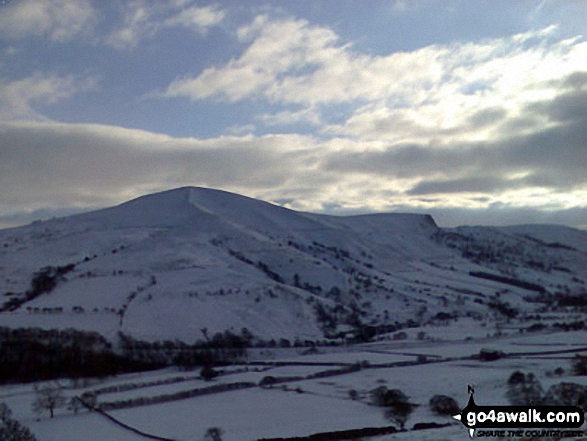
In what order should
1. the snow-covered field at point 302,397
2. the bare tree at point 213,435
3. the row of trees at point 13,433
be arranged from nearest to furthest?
1. the row of trees at point 13,433
2. the bare tree at point 213,435
3. the snow-covered field at point 302,397

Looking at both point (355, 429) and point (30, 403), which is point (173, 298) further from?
point (355, 429)

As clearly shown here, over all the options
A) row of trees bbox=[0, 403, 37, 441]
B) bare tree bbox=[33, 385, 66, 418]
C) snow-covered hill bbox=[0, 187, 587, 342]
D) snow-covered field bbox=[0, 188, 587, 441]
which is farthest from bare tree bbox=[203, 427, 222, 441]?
snow-covered hill bbox=[0, 187, 587, 342]

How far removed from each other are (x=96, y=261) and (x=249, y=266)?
1435 inches

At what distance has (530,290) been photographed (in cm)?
16988

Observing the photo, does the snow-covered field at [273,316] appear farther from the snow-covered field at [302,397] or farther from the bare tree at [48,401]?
the bare tree at [48,401]

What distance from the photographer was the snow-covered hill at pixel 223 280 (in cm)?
9644

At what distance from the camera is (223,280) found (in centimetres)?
11781

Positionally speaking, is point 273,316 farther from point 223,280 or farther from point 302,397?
point 302,397

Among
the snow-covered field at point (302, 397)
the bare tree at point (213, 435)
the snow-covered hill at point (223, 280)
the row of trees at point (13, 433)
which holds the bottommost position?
the snow-covered field at point (302, 397)

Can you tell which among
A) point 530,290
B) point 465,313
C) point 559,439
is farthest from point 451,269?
point 559,439

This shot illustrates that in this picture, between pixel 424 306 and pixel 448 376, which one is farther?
pixel 424 306

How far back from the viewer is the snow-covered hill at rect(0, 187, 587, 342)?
9644 cm

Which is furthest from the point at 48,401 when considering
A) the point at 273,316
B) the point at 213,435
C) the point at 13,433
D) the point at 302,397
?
the point at 273,316

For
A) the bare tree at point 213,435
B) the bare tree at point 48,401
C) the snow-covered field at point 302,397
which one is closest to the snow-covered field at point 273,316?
the snow-covered field at point 302,397
